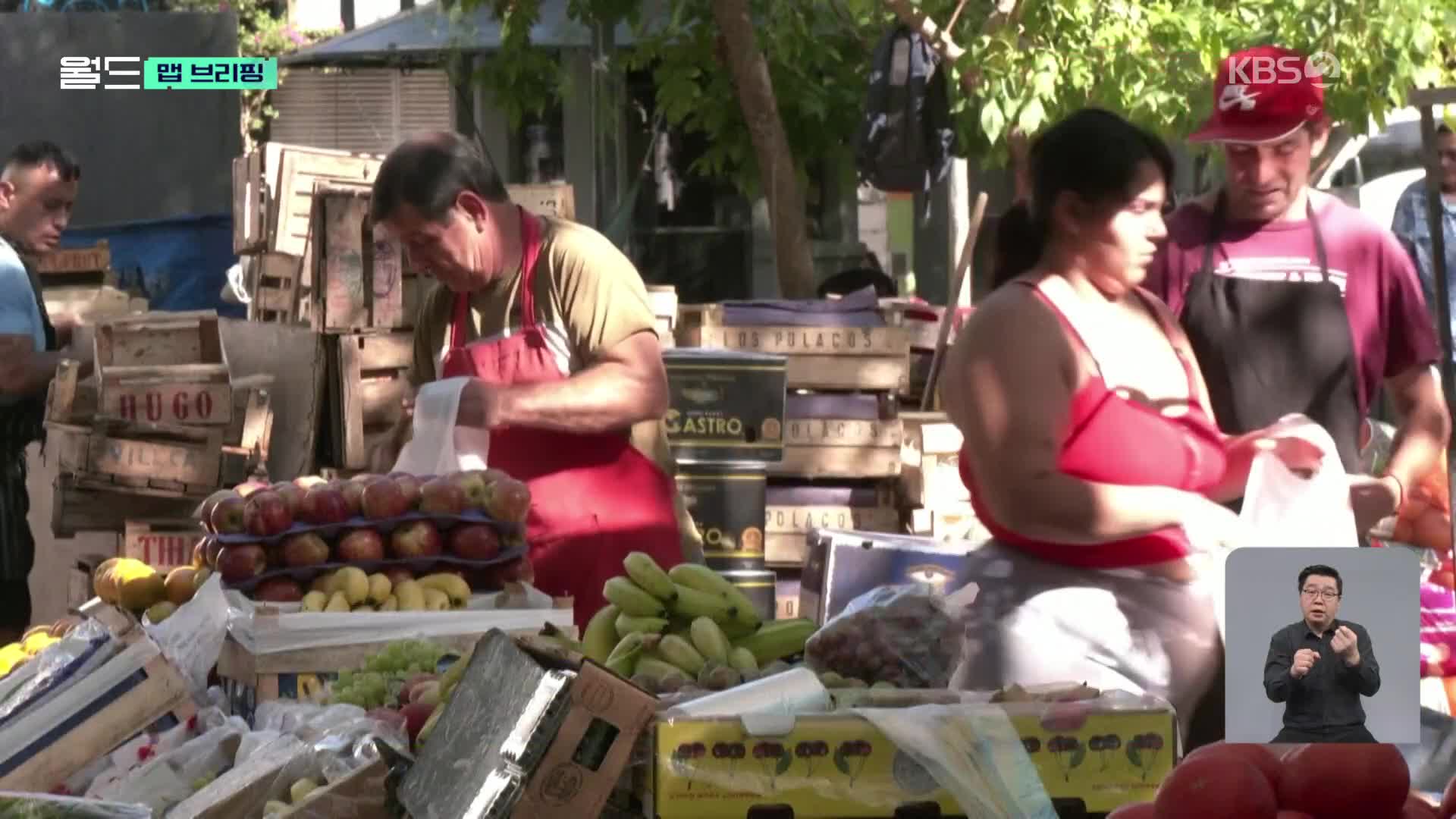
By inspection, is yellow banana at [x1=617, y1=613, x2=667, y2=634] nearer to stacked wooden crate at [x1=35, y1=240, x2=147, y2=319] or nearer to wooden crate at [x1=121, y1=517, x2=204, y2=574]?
wooden crate at [x1=121, y1=517, x2=204, y2=574]

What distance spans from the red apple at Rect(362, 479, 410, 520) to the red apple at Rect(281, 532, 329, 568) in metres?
0.13

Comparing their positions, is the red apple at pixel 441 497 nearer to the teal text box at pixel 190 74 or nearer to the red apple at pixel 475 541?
the red apple at pixel 475 541

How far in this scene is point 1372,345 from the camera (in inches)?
167

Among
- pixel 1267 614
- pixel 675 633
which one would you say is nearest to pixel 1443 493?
pixel 675 633

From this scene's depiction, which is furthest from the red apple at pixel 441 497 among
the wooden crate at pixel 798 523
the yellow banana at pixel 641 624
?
the wooden crate at pixel 798 523

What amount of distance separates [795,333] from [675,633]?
515 centimetres

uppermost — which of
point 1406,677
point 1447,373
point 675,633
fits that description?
Answer: point 1447,373

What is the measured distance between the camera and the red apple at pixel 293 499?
181 inches

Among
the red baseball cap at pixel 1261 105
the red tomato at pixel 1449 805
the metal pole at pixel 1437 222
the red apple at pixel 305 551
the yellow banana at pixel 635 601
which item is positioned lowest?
the red apple at pixel 305 551

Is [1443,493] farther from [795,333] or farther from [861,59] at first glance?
[861,59]

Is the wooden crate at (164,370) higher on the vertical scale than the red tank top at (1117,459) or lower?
lower

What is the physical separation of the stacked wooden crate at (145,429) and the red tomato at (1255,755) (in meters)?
6.32

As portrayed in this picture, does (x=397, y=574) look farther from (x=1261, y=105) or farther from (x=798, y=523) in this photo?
(x=798, y=523)

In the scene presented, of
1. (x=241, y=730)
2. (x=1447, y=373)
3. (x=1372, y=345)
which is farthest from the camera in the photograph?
(x=1372, y=345)
